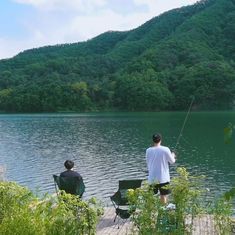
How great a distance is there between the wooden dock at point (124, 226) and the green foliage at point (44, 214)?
265 cm

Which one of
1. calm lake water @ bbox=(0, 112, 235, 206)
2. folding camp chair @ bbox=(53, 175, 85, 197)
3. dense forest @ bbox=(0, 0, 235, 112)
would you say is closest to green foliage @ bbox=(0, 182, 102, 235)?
folding camp chair @ bbox=(53, 175, 85, 197)

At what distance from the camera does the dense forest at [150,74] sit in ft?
365

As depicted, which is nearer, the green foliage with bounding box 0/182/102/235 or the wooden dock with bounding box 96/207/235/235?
the green foliage with bounding box 0/182/102/235

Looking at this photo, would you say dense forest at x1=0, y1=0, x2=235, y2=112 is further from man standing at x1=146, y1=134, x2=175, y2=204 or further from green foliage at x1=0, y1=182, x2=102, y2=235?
green foliage at x1=0, y1=182, x2=102, y2=235

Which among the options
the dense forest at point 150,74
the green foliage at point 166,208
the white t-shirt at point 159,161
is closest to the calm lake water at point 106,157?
the white t-shirt at point 159,161

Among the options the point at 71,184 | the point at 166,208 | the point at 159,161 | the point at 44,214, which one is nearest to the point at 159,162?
the point at 159,161

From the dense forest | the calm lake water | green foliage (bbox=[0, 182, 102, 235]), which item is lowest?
the calm lake water

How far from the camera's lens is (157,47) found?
140875 mm

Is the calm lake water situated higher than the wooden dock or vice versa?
the wooden dock

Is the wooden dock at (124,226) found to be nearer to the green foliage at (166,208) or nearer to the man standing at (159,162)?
the man standing at (159,162)

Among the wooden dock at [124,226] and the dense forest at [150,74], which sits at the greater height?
the dense forest at [150,74]

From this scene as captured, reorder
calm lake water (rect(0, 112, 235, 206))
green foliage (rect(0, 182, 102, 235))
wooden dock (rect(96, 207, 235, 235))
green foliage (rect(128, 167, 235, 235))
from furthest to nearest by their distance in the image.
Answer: calm lake water (rect(0, 112, 235, 206)) < wooden dock (rect(96, 207, 235, 235)) < green foliage (rect(128, 167, 235, 235)) < green foliage (rect(0, 182, 102, 235))

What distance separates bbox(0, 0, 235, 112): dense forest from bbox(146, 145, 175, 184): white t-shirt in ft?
325

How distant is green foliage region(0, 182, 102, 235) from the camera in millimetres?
5141
